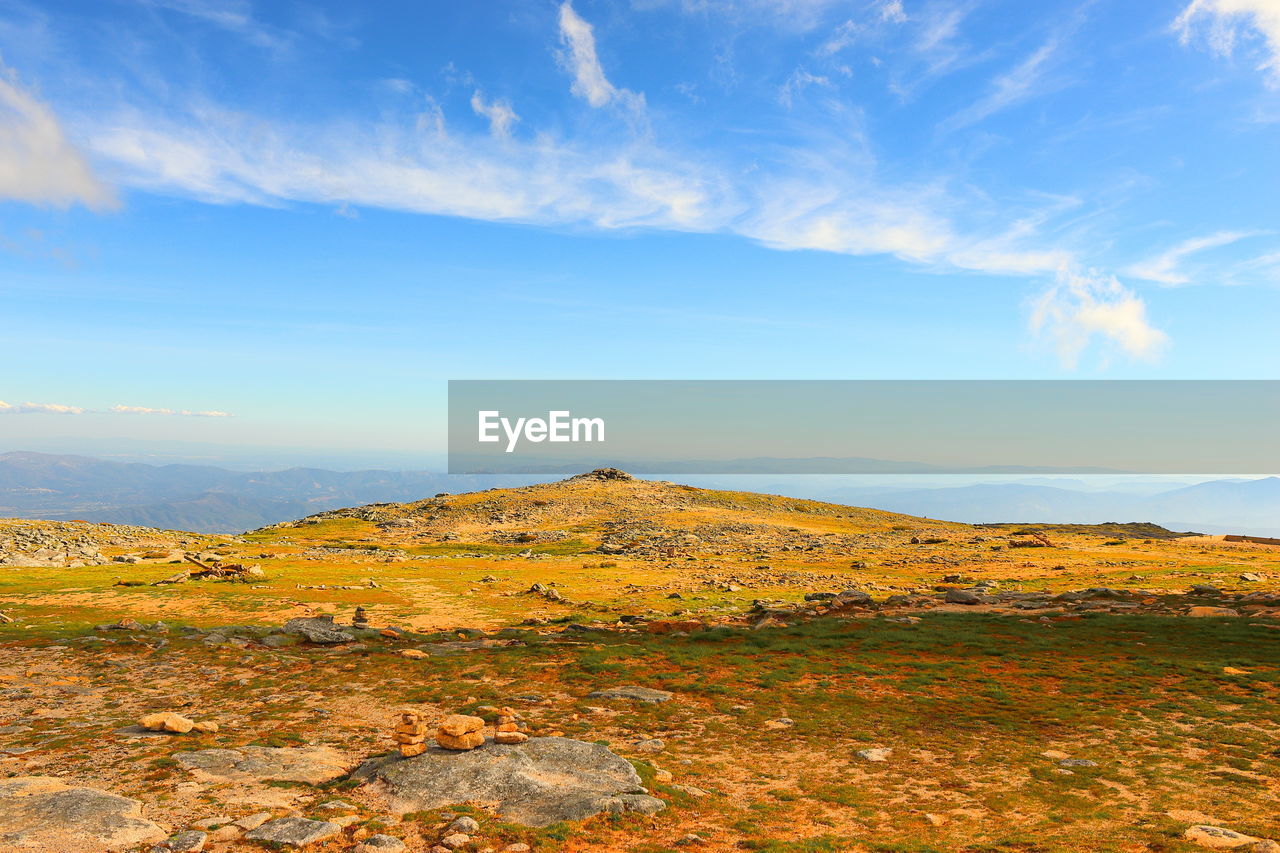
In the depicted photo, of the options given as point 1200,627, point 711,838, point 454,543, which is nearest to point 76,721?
point 711,838

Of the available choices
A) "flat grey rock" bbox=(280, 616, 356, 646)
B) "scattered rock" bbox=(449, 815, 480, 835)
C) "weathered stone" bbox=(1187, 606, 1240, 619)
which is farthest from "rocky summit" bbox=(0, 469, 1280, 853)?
"weathered stone" bbox=(1187, 606, 1240, 619)

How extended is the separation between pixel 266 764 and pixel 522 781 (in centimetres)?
768

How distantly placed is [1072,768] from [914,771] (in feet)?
16.0

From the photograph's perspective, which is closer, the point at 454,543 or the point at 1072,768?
the point at 1072,768

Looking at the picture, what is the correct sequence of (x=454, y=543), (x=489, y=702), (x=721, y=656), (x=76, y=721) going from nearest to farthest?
(x=76, y=721) → (x=489, y=702) → (x=721, y=656) → (x=454, y=543)

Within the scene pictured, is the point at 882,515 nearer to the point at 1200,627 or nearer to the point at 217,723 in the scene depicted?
the point at 1200,627

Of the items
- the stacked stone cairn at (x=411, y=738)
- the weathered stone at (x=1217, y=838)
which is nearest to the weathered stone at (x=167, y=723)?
the stacked stone cairn at (x=411, y=738)

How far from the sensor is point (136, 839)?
12.9 metres

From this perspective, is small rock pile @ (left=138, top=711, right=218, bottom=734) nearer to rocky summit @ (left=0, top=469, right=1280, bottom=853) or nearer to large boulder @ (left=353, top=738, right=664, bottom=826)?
rocky summit @ (left=0, top=469, right=1280, bottom=853)

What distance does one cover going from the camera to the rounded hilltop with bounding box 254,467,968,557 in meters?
99.8

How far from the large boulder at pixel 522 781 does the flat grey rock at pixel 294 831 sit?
1.79m

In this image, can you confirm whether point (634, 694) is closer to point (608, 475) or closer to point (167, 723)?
point (167, 723)

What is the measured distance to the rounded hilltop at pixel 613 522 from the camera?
3927 inches

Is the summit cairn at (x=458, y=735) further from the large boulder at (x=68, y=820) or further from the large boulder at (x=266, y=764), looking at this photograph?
the large boulder at (x=68, y=820)
